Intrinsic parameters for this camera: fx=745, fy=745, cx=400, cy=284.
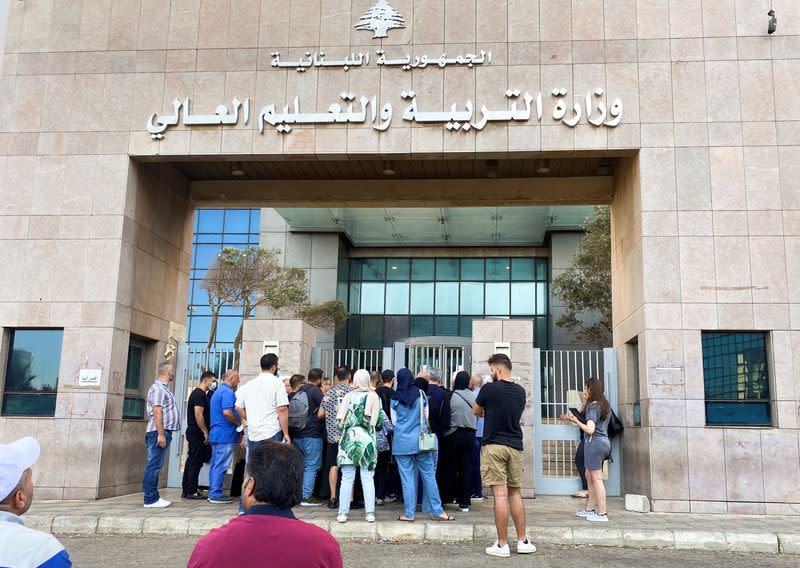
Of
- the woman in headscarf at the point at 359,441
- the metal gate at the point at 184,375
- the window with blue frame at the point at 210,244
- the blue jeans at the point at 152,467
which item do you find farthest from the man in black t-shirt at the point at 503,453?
the window with blue frame at the point at 210,244

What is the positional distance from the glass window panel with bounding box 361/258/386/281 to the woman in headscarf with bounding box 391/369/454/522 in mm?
23502

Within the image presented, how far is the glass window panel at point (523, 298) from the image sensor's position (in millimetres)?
31188

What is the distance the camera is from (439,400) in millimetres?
9422

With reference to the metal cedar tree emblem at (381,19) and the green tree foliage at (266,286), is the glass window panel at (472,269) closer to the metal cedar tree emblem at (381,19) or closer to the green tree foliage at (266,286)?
the green tree foliage at (266,286)

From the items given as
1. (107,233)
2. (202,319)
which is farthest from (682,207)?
(202,319)

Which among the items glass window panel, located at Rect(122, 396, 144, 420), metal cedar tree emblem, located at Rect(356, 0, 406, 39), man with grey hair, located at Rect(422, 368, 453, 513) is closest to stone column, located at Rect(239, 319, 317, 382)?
glass window panel, located at Rect(122, 396, 144, 420)

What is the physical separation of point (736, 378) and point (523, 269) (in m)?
21.5

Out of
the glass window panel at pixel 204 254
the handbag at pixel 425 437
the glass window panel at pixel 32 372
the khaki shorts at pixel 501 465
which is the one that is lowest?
the khaki shorts at pixel 501 465

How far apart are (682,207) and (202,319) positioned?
3434 centimetres

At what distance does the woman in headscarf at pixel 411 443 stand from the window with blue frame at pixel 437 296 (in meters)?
22.5

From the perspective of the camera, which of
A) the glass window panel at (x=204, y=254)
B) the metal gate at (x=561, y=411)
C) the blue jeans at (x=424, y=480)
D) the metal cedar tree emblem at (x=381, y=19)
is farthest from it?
the glass window panel at (x=204, y=254)

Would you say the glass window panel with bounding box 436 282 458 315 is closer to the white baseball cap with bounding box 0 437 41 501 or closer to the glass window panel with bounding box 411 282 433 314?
the glass window panel with bounding box 411 282 433 314

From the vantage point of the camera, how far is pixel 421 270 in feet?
105

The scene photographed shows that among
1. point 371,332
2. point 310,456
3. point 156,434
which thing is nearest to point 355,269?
point 371,332
